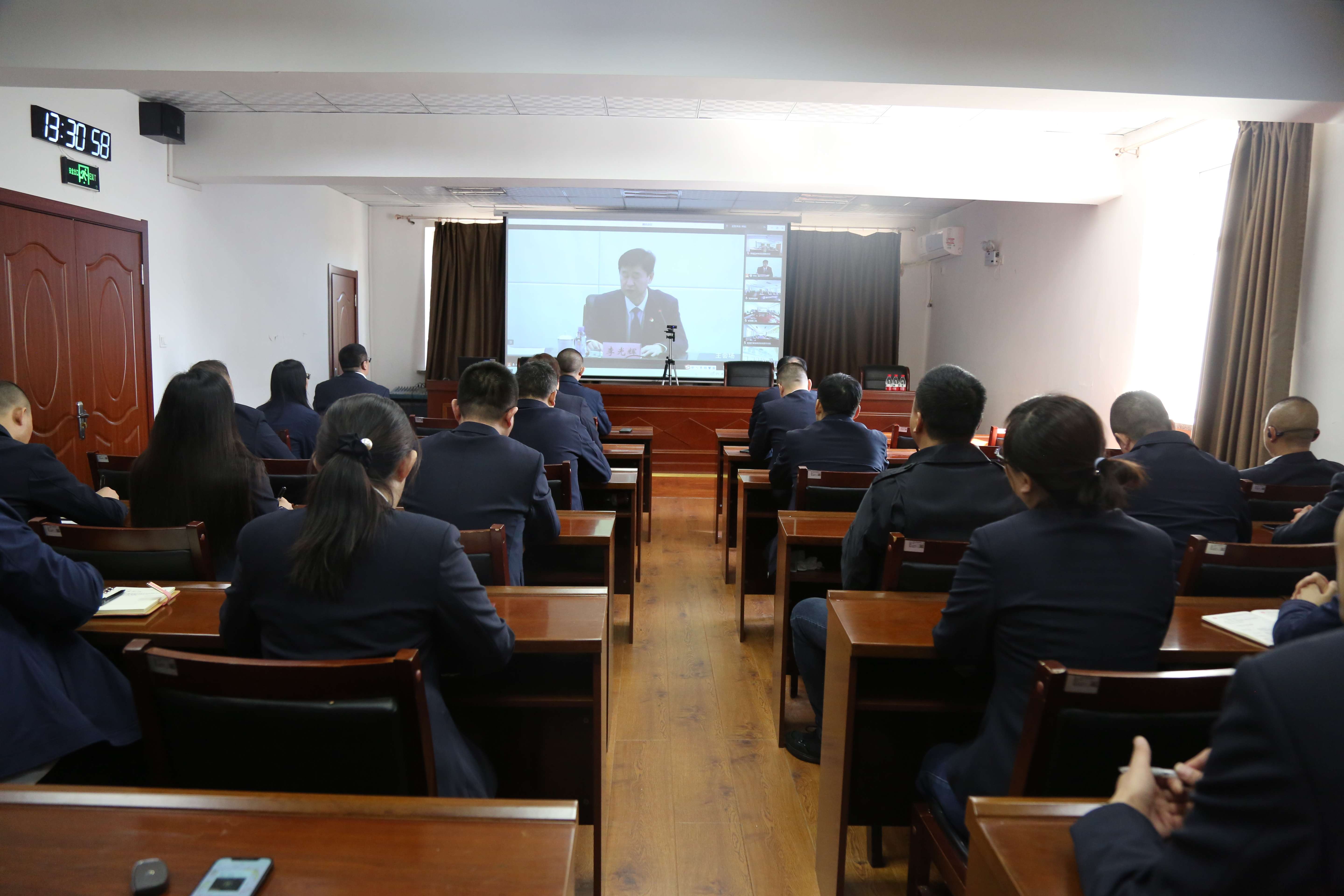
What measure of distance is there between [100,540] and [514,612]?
101 cm

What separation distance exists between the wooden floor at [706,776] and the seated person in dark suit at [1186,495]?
132cm

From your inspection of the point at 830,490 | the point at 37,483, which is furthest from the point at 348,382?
the point at 830,490

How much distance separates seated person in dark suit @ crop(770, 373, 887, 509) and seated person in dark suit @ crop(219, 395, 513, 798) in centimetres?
217

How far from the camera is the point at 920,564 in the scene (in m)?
1.83

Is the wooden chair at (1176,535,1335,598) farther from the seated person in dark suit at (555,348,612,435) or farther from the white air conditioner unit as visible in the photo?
the white air conditioner unit

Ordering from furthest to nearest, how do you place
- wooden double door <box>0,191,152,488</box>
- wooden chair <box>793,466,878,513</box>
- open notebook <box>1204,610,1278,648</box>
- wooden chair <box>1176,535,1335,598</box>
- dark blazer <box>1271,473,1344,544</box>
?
wooden double door <box>0,191,152,488</box> → wooden chair <box>793,466,878,513</box> → dark blazer <box>1271,473,1344,544</box> → wooden chair <box>1176,535,1335,598</box> → open notebook <box>1204,610,1278,648</box>

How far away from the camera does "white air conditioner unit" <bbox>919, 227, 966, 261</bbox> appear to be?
856 cm

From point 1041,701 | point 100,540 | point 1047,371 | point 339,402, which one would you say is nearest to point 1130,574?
point 1041,701

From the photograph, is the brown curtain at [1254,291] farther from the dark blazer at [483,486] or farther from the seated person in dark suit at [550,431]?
the dark blazer at [483,486]

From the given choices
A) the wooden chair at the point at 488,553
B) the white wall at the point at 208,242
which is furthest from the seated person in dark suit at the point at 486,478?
the white wall at the point at 208,242

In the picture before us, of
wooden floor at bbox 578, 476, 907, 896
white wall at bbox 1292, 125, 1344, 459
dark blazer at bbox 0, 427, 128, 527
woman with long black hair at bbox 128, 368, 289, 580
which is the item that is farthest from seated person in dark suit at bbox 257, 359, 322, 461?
white wall at bbox 1292, 125, 1344, 459

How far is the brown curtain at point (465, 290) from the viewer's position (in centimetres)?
950

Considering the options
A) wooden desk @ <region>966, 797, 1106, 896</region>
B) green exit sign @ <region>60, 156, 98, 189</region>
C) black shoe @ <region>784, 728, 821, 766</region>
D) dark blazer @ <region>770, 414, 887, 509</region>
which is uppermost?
green exit sign @ <region>60, 156, 98, 189</region>

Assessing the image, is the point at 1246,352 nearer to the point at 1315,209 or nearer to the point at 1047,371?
the point at 1315,209
